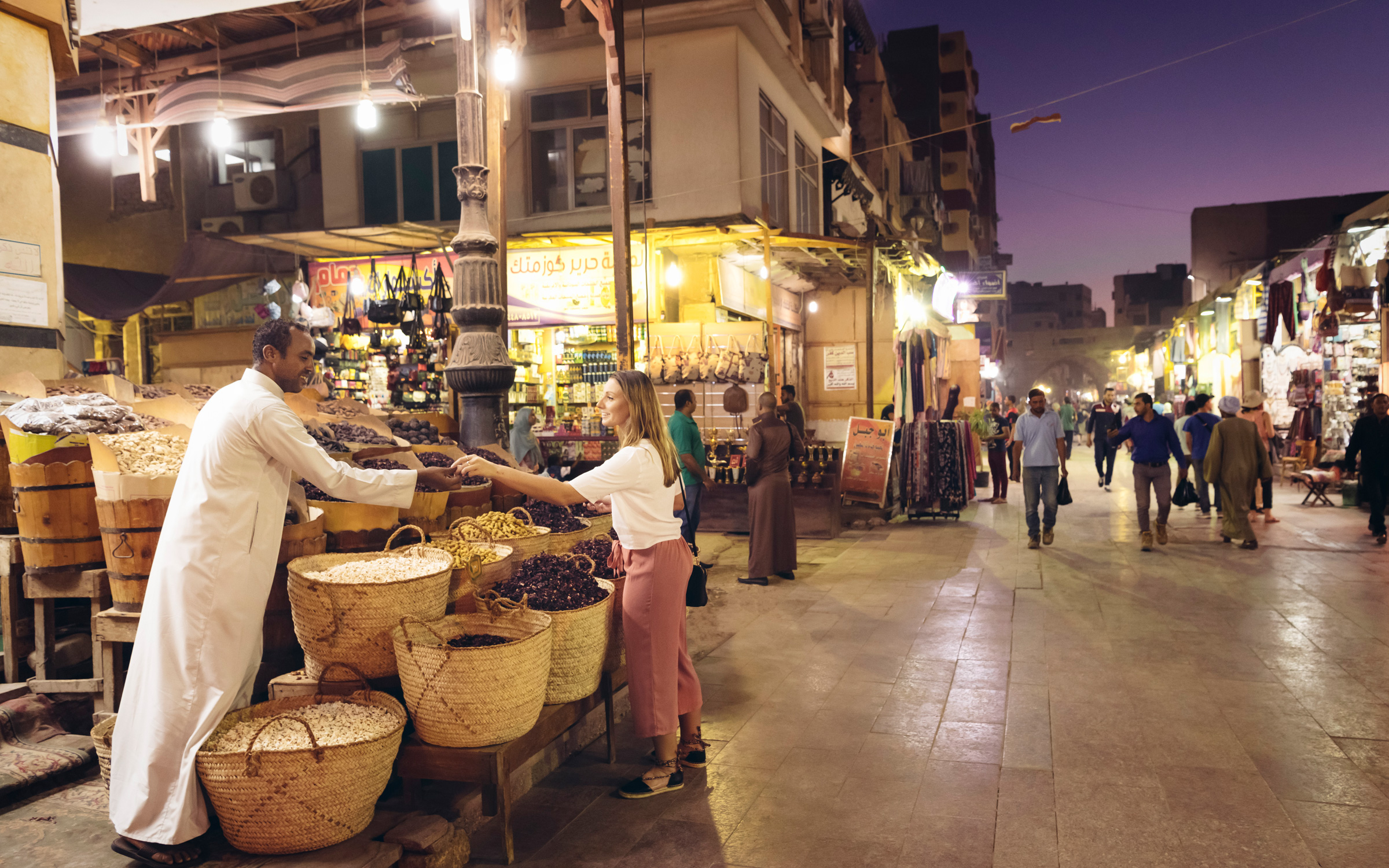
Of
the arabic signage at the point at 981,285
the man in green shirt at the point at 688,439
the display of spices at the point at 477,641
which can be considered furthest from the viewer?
the arabic signage at the point at 981,285

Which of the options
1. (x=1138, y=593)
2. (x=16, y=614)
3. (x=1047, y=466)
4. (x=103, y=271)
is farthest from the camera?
(x=103, y=271)

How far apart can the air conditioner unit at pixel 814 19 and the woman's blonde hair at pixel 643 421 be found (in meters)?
16.6

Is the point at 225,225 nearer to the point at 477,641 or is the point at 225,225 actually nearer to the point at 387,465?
the point at 387,465

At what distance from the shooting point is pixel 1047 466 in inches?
447

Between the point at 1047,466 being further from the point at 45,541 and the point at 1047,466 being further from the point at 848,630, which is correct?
the point at 45,541

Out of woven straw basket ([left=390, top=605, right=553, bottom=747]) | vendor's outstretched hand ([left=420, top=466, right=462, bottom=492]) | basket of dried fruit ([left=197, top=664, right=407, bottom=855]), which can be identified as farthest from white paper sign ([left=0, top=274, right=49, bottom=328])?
woven straw basket ([left=390, top=605, right=553, bottom=747])

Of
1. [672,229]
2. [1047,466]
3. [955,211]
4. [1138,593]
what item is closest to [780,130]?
[672,229]

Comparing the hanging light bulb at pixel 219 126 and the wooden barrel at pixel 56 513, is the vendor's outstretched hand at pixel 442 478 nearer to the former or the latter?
the wooden barrel at pixel 56 513

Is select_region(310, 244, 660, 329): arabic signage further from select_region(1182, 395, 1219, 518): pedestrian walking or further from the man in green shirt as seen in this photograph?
select_region(1182, 395, 1219, 518): pedestrian walking

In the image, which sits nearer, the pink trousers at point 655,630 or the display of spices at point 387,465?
the pink trousers at point 655,630

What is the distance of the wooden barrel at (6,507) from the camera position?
503 cm

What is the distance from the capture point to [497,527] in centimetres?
511

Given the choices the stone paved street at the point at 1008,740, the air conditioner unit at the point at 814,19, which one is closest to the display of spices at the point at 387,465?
the stone paved street at the point at 1008,740

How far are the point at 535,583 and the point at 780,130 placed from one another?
15.0 metres
